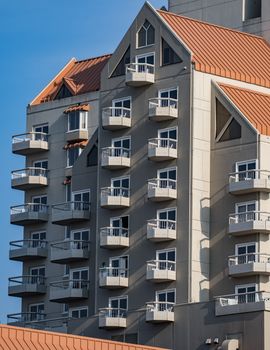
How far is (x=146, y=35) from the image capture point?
438ft

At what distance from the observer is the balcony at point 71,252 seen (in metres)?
137

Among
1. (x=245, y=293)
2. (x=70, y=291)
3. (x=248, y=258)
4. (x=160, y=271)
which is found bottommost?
(x=245, y=293)

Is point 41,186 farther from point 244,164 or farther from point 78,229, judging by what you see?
point 244,164

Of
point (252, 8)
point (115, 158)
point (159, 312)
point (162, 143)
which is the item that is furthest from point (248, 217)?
point (252, 8)

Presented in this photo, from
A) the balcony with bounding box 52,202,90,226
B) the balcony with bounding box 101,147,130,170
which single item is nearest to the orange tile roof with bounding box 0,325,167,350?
the balcony with bounding box 101,147,130,170

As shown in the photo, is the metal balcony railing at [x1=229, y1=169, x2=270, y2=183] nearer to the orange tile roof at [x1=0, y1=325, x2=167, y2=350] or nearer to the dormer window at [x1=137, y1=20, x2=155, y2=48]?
the dormer window at [x1=137, y1=20, x2=155, y2=48]

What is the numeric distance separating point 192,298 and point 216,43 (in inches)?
832

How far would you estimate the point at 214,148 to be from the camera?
129875 mm

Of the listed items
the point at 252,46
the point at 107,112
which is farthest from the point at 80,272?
the point at 252,46

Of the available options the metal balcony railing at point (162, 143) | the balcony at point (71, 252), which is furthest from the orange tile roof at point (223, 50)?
the balcony at point (71, 252)

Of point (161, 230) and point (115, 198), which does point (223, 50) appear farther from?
point (161, 230)

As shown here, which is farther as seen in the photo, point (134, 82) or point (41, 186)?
point (41, 186)

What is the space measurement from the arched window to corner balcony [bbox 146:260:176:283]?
55.8 feet

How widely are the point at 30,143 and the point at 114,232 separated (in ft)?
54.3
